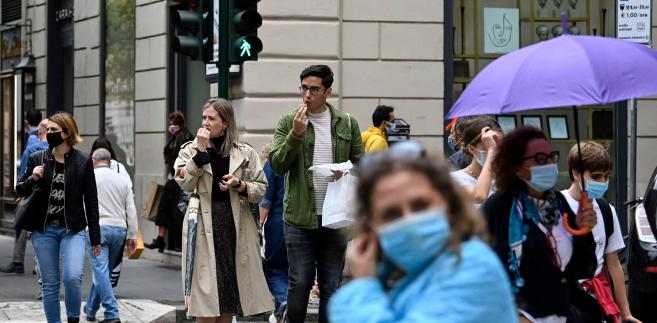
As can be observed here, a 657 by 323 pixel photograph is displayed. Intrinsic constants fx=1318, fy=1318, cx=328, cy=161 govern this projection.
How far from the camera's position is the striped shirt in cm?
854

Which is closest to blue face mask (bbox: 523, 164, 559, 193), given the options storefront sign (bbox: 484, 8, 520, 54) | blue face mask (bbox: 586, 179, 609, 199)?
blue face mask (bbox: 586, 179, 609, 199)

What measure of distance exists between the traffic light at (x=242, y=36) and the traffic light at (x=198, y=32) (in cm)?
21

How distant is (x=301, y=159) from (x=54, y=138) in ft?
7.18

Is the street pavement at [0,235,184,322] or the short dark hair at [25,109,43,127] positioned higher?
the short dark hair at [25,109,43,127]

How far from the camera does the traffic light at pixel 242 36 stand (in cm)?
1062

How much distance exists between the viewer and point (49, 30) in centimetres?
2127

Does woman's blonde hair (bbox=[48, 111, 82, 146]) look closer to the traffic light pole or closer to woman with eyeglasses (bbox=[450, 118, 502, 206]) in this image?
the traffic light pole

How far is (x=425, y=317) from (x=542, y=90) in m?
2.74

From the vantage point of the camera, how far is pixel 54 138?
382 inches

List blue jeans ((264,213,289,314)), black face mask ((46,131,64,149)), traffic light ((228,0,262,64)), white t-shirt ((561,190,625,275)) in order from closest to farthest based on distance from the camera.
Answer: white t-shirt ((561,190,625,275)) → black face mask ((46,131,64,149)) → traffic light ((228,0,262,64)) → blue jeans ((264,213,289,314))

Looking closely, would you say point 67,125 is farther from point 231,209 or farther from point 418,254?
point 418,254

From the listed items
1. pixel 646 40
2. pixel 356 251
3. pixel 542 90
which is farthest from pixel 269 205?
pixel 356 251

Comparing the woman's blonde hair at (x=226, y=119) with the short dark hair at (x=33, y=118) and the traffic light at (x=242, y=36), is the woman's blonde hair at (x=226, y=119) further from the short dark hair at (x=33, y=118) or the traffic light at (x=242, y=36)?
the short dark hair at (x=33, y=118)

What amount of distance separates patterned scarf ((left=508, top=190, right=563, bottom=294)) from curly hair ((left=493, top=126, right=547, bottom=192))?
0.07 metres
